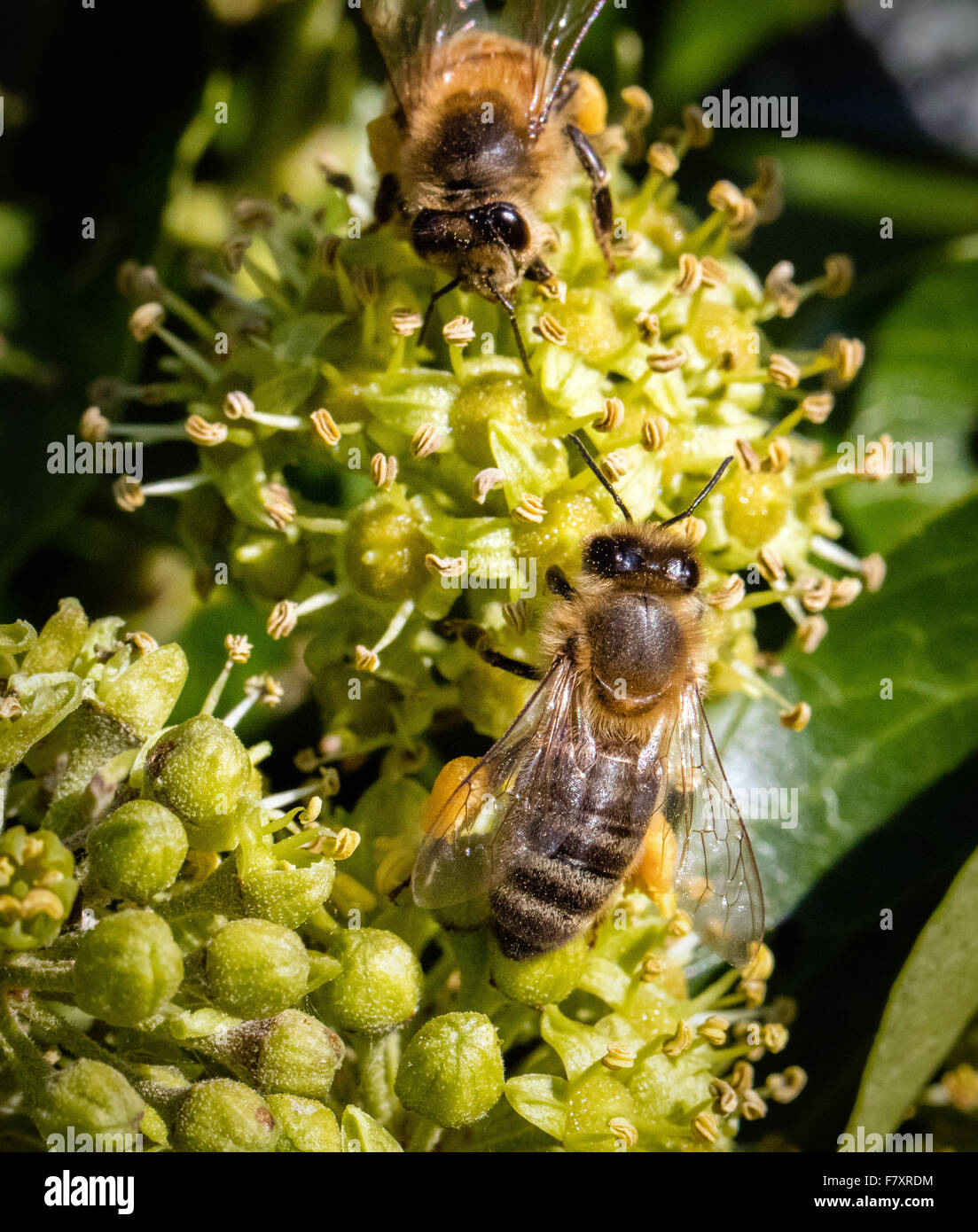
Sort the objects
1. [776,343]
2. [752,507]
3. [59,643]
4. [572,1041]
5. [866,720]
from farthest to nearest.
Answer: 1. [776,343]
2. [866,720]
3. [752,507]
4. [572,1041]
5. [59,643]

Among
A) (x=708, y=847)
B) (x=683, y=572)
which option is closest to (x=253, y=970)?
(x=708, y=847)

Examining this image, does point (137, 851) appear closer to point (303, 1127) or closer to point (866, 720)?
point (303, 1127)

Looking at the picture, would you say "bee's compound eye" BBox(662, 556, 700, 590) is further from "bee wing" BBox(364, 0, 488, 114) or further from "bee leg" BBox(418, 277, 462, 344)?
"bee wing" BBox(364, 0, 488, 114)

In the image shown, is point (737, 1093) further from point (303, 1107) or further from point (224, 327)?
point (224, 327)

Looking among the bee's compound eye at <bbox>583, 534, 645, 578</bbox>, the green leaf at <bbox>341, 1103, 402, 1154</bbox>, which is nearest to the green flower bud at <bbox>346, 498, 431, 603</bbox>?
the bee's compound eye at <bbox>583, 534, 645, 578</bbox>

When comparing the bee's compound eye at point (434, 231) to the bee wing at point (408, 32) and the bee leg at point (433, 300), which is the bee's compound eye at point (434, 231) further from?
the bee wing at point (408, 32)

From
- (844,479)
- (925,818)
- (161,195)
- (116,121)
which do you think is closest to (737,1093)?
(925,818)

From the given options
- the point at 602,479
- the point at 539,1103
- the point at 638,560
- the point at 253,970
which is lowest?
the point at 539,1103
